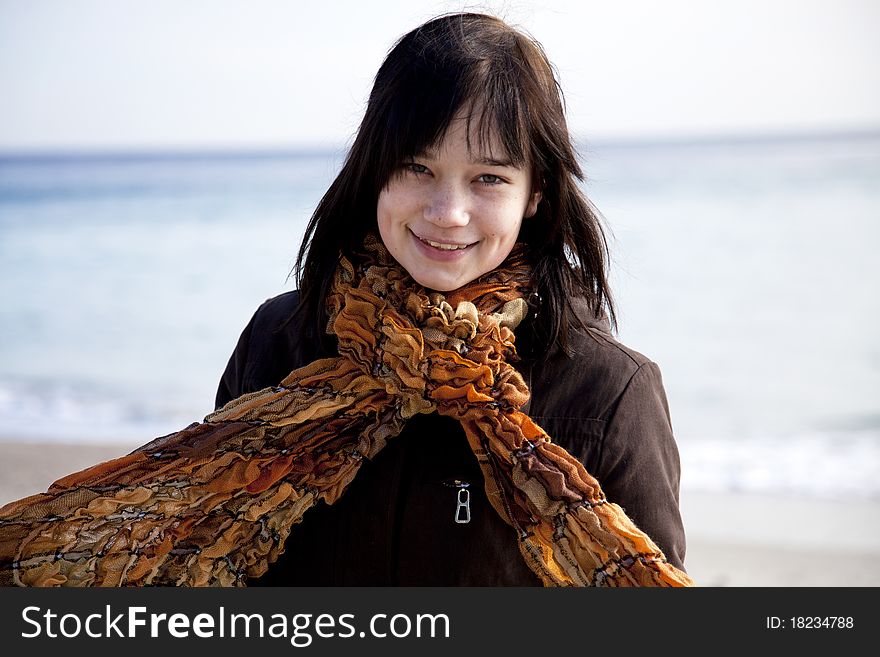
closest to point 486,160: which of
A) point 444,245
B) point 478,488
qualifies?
point 444,245

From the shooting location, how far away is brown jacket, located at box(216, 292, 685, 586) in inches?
73.6

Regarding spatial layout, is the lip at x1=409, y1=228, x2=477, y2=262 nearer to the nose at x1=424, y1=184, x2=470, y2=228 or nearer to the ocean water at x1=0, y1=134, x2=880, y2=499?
the nose at x1=424, y1=184, x2=470, y2=228

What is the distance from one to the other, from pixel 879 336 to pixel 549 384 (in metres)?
6.88

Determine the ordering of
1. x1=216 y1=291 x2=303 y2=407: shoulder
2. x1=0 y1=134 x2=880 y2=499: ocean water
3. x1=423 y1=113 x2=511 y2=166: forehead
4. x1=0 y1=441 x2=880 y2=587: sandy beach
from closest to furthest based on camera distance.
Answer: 1. x1=423 y1=113 x2=511 y2=166: forehead
2. x1=216 y1=291 x2=303 y2=407: shoulder
3. x1=0 y1=441 x2=880 y2=587: sandy beach
4. x1=0 y1=134 x2=880 y2=499: ocean water

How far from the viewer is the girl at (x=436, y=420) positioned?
5.87ft

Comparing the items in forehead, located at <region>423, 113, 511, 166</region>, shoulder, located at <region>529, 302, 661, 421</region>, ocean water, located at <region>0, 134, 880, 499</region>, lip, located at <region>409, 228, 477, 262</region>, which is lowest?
shoulder, located at <region>529, 302, 661, 421</region>

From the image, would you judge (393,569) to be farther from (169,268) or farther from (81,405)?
(169,268)

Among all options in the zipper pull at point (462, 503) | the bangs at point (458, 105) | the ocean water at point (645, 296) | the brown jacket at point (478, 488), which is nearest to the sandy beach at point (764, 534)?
the ocean water at point (645, 296)

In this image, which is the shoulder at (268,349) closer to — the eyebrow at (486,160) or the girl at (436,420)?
the girl at (436,420)

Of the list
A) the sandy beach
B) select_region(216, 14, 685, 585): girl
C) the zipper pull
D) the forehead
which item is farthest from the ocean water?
the zipper pull

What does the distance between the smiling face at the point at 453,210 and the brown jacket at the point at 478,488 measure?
0.25 metres

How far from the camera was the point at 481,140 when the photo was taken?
1.76 m

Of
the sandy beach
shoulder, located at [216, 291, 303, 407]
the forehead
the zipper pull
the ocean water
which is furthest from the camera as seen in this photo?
the ocean water

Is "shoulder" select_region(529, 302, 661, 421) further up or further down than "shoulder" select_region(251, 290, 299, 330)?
further down
